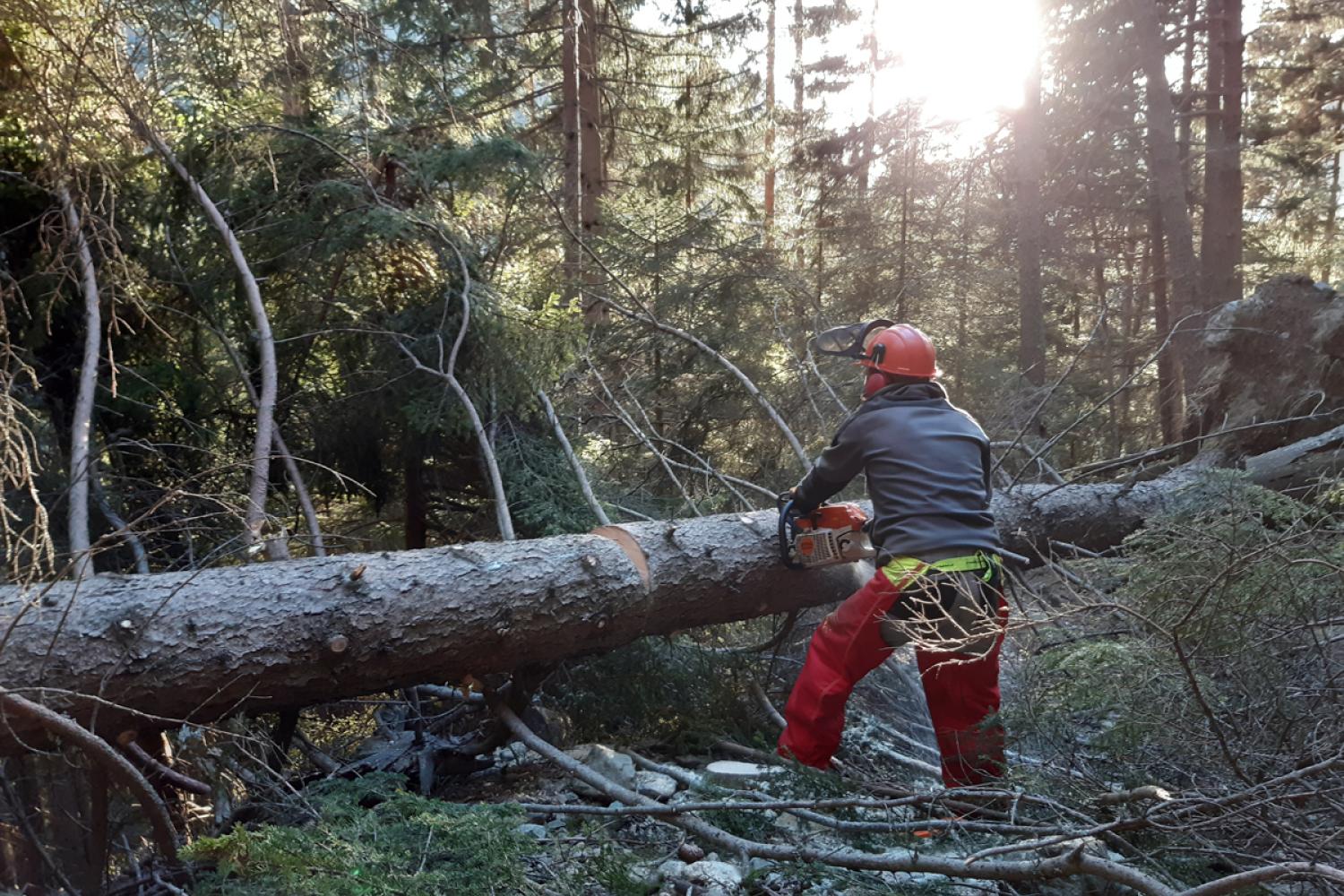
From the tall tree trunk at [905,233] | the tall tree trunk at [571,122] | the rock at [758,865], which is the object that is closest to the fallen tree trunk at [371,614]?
the rock at [758,865]

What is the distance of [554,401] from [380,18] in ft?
13.2

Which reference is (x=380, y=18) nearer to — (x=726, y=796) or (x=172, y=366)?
(x=172, y=366)

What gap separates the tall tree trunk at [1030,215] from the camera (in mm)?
10125

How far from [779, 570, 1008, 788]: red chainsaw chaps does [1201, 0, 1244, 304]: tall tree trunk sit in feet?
24.9

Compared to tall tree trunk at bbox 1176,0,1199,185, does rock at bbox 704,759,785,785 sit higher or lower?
lower

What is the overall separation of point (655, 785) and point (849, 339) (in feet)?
7.37

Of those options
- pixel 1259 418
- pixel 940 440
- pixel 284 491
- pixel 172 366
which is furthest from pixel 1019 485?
pixel 172 366

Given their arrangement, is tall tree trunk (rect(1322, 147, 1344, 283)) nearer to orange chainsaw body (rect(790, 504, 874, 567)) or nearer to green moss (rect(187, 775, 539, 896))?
orange chainsaw body (rect(790, 504, 874, 567))

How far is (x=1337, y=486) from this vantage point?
11.1 feet

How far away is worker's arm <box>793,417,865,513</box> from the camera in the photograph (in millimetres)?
3840

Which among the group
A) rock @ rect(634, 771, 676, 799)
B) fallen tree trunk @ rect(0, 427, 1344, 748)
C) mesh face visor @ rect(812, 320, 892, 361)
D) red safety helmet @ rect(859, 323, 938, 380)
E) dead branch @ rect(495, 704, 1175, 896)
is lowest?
rock @ rect(634, 771, 676, 799)

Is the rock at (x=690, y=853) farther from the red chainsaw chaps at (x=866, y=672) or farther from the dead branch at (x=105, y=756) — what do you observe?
the dead branch at (x=105, y=756)

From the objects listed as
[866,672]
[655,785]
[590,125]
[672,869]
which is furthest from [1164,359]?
[672,869]

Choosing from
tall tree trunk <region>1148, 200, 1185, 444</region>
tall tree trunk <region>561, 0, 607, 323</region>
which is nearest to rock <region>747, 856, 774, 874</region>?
tall tree trunk <region>561, 0, 607, 323</region>
